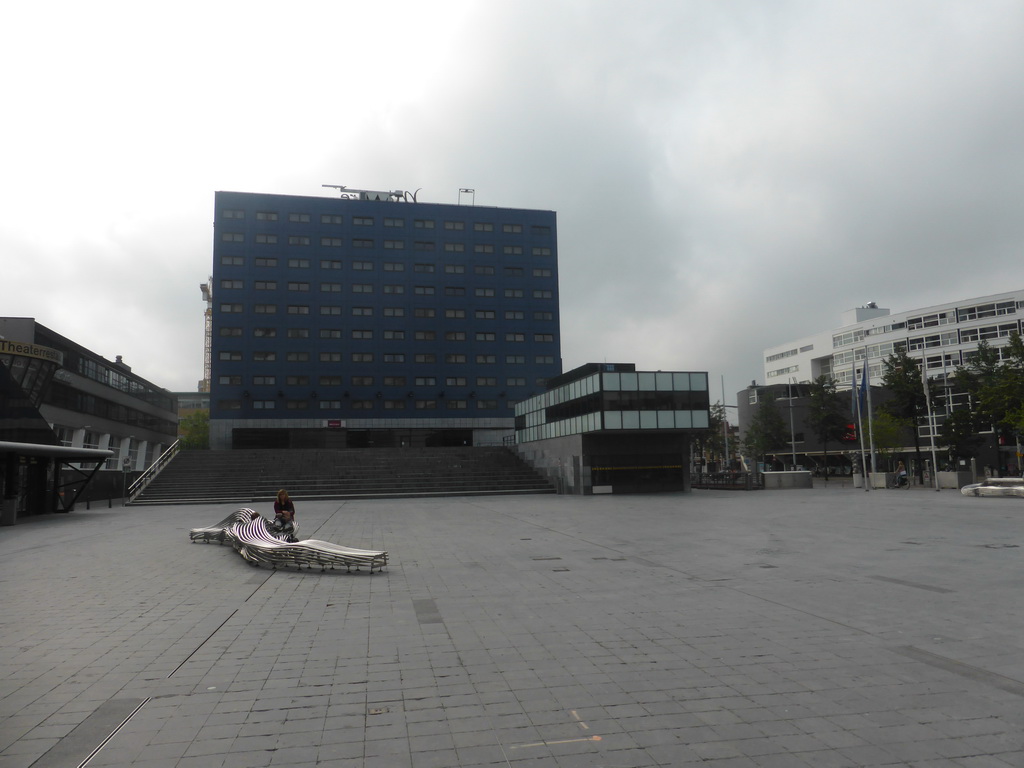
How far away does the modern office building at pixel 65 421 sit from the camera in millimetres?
26234

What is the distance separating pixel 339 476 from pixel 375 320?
105ft

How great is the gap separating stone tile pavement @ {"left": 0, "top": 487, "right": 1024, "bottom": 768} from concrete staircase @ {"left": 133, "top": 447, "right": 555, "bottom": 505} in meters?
24.8

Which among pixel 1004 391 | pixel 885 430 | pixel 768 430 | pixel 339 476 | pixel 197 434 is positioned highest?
pixel 197 434

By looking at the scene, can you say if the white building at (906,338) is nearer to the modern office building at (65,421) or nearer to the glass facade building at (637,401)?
the glass facade building at (637,401)

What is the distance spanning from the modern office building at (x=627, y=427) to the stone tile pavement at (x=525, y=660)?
2374cm

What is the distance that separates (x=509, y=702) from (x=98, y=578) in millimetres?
9792

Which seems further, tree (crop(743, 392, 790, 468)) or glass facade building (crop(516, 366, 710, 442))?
tree (crop(743, 392, 790, 468))

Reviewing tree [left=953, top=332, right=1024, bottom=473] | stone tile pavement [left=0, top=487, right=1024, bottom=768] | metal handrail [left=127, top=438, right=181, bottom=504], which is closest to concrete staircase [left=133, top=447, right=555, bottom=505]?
metal handrail [left=127, top=438, right=181, bottom=504]

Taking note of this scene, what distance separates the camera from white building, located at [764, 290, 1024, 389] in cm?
7781

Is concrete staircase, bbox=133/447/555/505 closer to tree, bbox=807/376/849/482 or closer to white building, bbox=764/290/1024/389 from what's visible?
tree, bbox=807/376/849/482

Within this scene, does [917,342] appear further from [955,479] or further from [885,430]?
[955,479]

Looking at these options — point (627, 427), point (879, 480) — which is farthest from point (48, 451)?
point (879, 480)

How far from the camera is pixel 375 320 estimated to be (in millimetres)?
71688

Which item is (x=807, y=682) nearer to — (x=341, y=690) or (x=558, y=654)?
(x=558, y=654)
